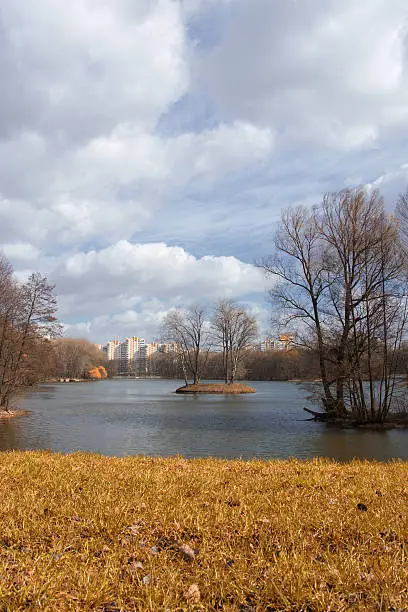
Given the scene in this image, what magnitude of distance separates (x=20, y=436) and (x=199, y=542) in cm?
1833

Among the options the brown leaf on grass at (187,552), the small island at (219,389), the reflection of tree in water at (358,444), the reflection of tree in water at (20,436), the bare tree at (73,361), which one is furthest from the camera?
the bare tree at (73,361)

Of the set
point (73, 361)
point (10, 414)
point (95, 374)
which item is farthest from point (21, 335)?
point (95, 374)

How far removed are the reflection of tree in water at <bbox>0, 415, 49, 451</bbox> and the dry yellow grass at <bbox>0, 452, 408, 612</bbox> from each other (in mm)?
11310

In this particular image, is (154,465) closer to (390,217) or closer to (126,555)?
(126,555)

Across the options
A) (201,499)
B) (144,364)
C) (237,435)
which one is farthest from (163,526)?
(144,364)

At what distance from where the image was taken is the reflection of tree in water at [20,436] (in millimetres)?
16797

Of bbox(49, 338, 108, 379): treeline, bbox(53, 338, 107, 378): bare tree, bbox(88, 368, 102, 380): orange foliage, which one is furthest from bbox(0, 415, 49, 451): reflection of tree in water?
bbox(88, 368, 102, 380): orange foliage

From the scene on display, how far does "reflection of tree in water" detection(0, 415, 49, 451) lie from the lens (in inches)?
661

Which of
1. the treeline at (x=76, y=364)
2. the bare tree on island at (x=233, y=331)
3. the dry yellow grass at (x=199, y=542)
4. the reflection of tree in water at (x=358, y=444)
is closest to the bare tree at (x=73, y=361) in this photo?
the treeline at (x=76, y=364)

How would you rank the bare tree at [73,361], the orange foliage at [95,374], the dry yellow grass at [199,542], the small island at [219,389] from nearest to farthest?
the dry yellow grass at [199,542]
the small island at [219,389]
the bare tree at [73,361]
the orange foliage at [95,374]

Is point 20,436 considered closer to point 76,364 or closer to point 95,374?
point 76,364

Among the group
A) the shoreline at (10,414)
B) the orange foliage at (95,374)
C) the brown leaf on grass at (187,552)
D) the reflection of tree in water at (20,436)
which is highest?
the brown leaf on grass at (187,552)

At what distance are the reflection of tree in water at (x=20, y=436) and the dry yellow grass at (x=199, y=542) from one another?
11310mm

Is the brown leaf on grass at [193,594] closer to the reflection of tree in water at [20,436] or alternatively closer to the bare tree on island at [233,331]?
the reflection of tree in water at [20,436]
